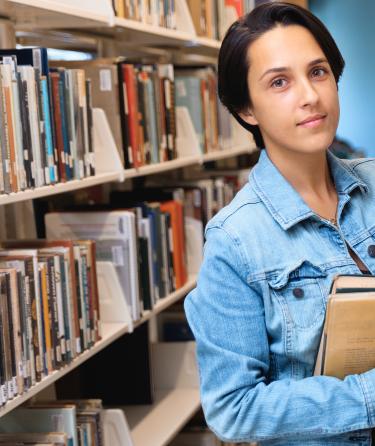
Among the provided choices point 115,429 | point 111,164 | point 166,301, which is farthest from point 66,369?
point 166,301

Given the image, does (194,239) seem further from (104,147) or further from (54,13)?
(54,13)

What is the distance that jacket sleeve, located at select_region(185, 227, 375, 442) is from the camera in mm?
1309

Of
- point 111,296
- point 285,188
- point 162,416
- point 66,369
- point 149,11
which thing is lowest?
point 162,416

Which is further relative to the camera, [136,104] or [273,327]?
[136,104]

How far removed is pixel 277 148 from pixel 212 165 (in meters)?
2.80

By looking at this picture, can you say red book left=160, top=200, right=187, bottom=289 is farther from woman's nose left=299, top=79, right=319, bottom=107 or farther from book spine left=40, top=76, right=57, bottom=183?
woman's nose left=299, top=79, right=319, bottom=107

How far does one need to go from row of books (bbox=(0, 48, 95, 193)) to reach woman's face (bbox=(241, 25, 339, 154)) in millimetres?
603

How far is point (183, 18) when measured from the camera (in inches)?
120

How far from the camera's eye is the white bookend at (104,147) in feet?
7.87

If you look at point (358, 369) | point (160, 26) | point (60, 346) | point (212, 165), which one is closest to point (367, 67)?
point (212, 165)

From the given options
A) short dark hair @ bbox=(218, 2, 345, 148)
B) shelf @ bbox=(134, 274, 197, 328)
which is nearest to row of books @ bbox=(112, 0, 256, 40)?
shelf @ bbox=(134, 274, 197, 328)

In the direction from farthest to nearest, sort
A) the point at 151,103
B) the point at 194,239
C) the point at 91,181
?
the point at 194,239
the point at 151,103
the point at 91,181

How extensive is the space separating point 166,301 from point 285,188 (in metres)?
1.41

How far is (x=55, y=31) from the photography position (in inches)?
105
